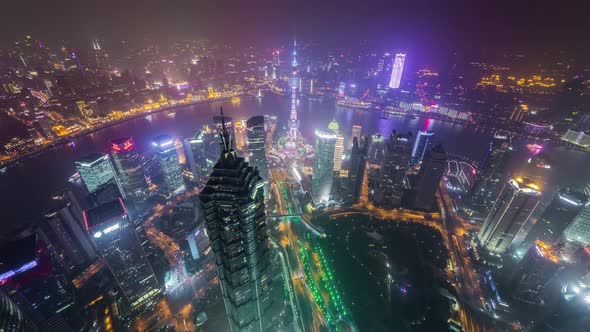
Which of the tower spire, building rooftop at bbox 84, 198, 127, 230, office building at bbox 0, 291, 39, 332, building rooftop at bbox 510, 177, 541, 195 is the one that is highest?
the tower spire

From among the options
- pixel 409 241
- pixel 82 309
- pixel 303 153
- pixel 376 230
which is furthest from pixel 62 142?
pixel 409 241

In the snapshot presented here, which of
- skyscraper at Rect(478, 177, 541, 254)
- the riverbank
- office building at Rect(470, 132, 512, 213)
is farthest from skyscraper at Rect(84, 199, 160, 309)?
the riverbank

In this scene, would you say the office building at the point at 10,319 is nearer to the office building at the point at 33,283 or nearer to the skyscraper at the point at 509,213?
the office building at the point at 33,283

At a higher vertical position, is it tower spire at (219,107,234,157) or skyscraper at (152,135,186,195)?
tower spire at (219,107,234,157)

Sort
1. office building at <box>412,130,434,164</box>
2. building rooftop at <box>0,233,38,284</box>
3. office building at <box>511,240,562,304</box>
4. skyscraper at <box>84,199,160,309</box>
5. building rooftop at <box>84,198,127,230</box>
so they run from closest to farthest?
building rooftop at <box>0,233,38,284</box>
building rooftop at <box>84,198,127,230</box>
skyscraper at <box>84,199,160,309</box>
office building at <box>511,240,562,304</box>
office building at <box>412,130,434,164</box>

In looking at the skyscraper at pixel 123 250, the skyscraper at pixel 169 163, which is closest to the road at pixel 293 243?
the skyscraper at pixel 123 250

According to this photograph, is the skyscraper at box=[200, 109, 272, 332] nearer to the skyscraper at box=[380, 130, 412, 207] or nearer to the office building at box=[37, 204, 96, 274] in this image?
the office building at box=[37, 204, 96, 274]
